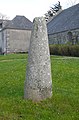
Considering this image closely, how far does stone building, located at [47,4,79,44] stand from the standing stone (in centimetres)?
2934

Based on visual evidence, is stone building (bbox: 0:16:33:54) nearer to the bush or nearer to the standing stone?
the bush

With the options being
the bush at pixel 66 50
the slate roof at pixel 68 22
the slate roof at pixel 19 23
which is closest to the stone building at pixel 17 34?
the slate roof at pixel 19 23

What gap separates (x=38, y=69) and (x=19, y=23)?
41969mm

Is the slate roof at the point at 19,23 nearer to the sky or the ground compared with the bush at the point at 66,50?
nearer to the sky

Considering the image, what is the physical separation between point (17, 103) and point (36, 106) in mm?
526

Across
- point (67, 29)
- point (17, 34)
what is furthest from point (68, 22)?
point (17, 34)

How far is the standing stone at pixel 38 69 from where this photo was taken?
714 cm

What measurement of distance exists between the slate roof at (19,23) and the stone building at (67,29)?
413cm

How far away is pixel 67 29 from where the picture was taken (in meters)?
40.2

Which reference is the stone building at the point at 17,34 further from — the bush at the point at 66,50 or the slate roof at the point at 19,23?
the bush at the point at 66,50

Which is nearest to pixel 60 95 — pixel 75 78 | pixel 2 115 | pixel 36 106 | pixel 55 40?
pixel 36 106

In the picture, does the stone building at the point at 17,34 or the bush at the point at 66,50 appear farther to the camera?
the stone building at the point at 17,34

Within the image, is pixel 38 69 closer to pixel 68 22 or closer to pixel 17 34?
pixel 68 22

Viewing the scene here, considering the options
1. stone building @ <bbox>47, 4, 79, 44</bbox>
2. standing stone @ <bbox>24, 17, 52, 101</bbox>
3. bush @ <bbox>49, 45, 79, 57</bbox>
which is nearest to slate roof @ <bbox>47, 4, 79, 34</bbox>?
stone building @ <bbox>47, 4, 79, 44</bbox>
